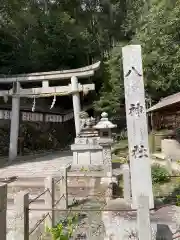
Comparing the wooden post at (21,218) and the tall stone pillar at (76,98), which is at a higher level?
the tall stone pillar at (76,98)

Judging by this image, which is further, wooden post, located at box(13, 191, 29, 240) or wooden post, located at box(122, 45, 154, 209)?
wooden post, located at box(122, 45, 154, 209)

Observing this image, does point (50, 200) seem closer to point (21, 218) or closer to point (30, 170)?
point (21, 218)

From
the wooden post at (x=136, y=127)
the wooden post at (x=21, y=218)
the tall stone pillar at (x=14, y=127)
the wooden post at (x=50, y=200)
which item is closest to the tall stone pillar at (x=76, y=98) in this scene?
the tall stone pillar at (x=14, y=127)

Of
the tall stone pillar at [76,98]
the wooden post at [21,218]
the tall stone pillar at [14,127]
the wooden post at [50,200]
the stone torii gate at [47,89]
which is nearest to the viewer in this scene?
the wooden post at [21,218]

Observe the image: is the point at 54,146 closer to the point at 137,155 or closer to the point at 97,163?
the point at 97,163

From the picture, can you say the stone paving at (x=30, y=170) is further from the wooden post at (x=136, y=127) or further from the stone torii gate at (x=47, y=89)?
the wooden post at (x=136, y=127)

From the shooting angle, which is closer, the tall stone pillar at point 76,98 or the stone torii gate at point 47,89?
the tall stone pillar at point 76,98

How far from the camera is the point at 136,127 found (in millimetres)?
5625

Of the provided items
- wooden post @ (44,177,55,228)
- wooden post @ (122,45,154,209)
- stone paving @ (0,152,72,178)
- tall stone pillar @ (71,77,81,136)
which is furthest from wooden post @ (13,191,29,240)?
tall stone pillar @ (71,77,81,136)

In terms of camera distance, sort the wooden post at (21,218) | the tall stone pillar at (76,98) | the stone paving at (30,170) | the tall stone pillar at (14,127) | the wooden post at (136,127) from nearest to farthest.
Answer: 1. the wooden post at (21,218)
2. the wooden post at (136,127)
3. the stone paving at (30,170)
4. the tall stone pillar at (76,98)
5. the tall stone pillar at (14,127)

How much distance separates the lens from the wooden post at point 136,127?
18.0 feet

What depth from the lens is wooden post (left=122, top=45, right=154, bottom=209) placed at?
5.48 meters

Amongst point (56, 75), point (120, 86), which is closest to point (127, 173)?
point (56, 75)

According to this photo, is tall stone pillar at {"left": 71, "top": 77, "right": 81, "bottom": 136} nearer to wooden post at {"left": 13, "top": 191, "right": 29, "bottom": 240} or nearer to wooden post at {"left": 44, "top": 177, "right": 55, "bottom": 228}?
→ wooden post at {"left": 44, "top": 177, "right": 55, "bottom": 228}
